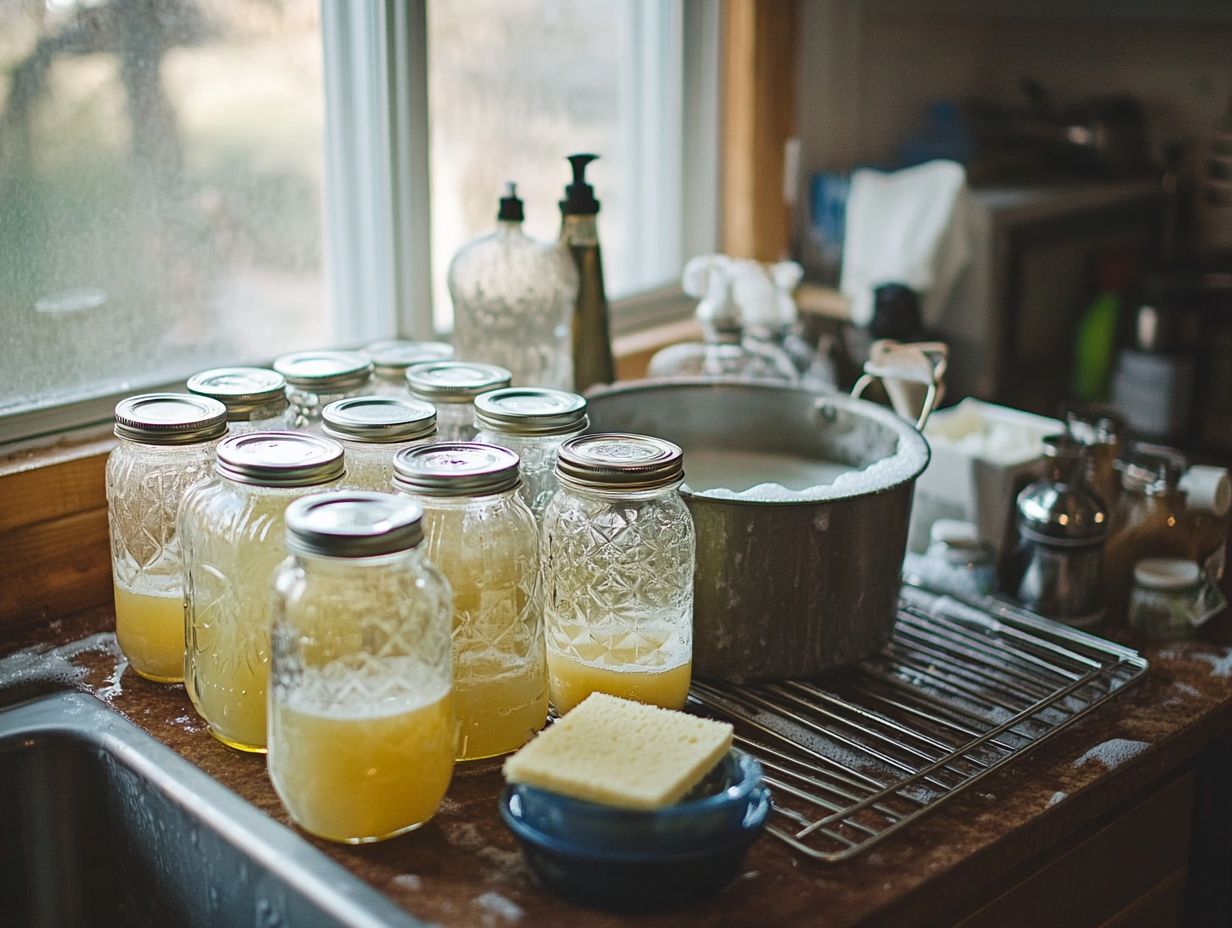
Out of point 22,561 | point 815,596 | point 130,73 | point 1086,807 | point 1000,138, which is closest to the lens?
point 1086,807

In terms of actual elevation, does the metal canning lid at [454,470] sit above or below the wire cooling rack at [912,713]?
above

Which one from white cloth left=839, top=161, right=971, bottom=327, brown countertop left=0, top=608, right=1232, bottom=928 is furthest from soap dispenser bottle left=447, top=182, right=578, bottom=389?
white cloth left=839, top=161, right=971, bottom=327

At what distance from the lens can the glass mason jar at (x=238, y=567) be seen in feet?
3.17

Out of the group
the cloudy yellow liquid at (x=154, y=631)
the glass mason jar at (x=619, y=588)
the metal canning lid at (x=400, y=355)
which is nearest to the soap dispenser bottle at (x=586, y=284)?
the metal canning lid at (x=400, y=355)

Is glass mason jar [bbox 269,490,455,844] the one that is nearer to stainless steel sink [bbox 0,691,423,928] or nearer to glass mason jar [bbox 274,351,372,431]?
stainless steel sink [bbox 0,691,423,928]

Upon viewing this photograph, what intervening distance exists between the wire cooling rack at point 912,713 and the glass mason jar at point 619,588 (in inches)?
3.8

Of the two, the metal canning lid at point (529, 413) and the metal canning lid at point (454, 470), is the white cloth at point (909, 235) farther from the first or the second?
the metal canning lid at point (454, 470)

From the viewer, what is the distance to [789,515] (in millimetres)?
1066

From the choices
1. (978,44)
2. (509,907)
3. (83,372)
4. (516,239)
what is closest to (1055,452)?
(516,239)

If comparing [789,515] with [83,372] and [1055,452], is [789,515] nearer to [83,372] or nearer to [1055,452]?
[1055,452]

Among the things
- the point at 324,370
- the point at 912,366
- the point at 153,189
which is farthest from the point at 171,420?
the point at 912,366

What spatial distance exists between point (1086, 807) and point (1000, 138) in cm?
162

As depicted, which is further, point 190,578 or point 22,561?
point 22,561

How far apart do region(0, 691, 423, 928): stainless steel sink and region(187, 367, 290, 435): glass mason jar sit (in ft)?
0.88
